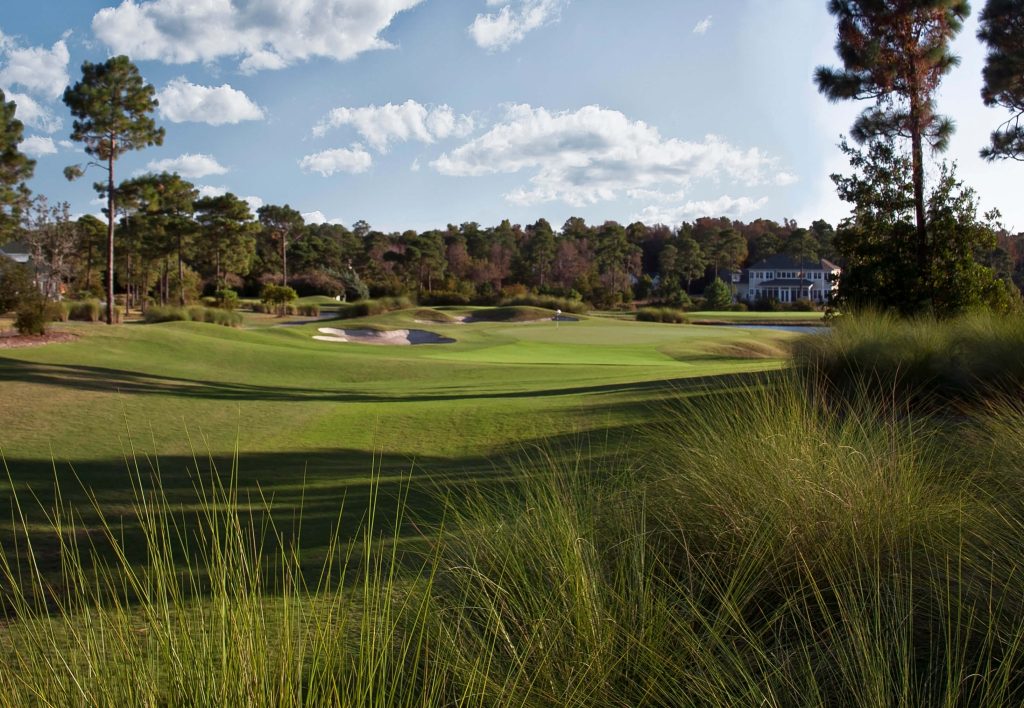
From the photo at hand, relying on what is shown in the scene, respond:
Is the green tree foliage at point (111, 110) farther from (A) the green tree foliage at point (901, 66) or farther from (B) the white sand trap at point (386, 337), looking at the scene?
(A) the green tree foliage at point (901, 66)

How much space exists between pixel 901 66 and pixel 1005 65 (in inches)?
119

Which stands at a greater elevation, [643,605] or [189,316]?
[189,316]

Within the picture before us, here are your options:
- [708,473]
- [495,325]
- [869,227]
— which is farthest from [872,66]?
[495,325]

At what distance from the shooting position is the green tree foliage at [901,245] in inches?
648

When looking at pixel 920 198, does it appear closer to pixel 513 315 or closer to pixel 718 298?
pixel 513 315

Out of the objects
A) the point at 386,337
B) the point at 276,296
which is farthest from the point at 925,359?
the point at 276,296

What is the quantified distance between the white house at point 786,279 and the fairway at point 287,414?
7097 cm

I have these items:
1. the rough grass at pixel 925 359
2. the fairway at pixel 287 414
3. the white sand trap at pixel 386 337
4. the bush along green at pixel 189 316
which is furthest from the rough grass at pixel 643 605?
the bush along green at pixel 189 316

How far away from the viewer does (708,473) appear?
4074 mm

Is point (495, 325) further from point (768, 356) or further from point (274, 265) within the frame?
point (274, 265)

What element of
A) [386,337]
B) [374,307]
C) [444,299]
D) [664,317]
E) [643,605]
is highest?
[444,299]

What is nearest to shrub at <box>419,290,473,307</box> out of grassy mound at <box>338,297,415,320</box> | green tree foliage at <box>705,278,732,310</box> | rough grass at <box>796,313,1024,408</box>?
grassy mound at <box>338,297,415,320</box>

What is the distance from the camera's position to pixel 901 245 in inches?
690

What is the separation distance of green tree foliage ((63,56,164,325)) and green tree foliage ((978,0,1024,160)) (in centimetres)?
2841
